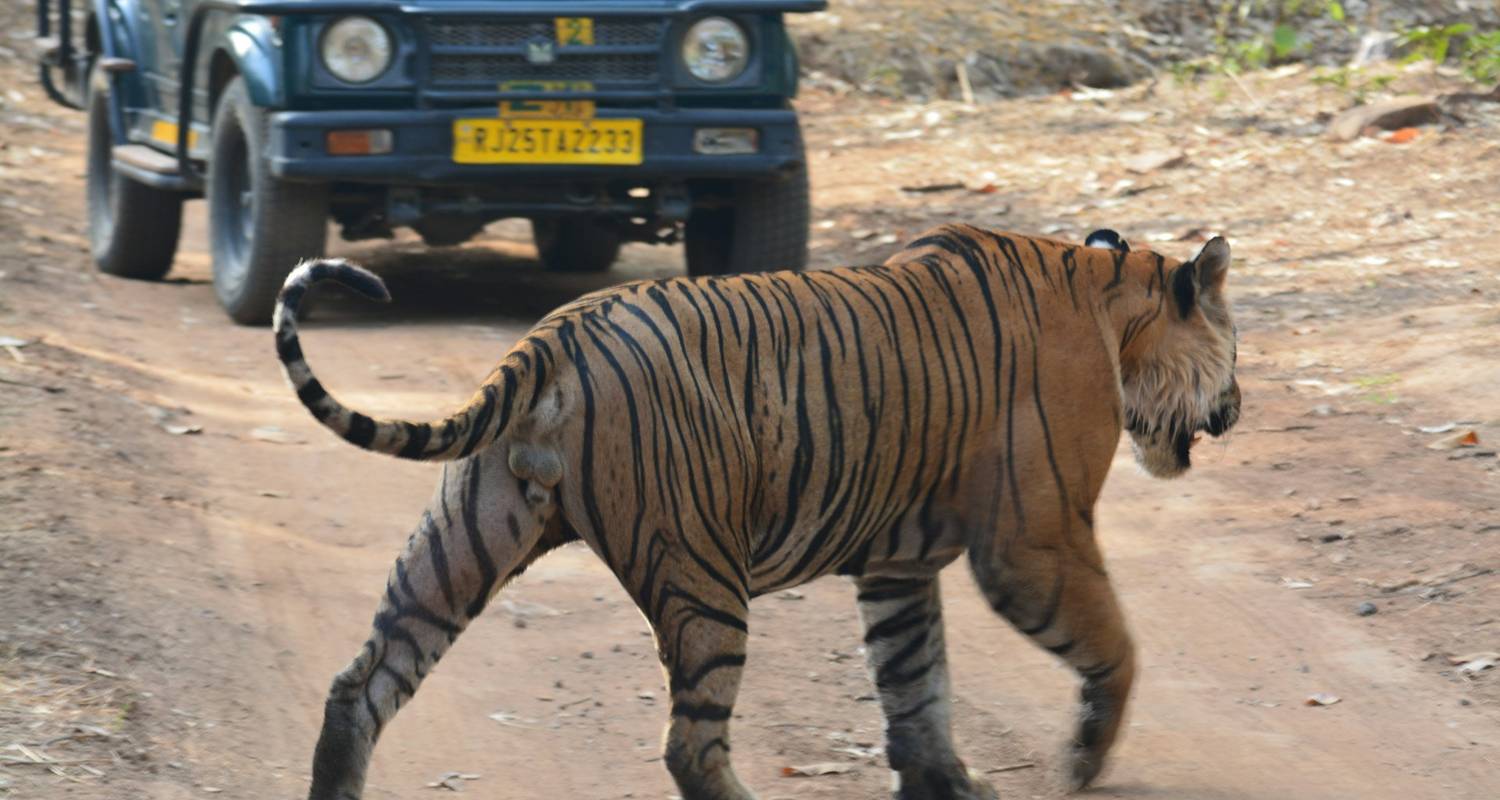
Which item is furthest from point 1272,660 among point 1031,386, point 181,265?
point 181,265

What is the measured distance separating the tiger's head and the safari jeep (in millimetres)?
4176

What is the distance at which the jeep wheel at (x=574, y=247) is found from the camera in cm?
1048

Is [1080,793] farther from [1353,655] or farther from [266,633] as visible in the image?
[266,633]

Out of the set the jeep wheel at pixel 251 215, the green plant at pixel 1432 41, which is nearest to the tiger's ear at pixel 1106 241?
the jeep wheel at pixel 251 215

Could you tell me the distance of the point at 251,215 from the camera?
8742 millimetres

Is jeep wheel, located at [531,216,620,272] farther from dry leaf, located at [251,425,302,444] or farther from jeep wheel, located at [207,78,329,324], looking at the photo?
dry leaf, located at [251,425,302,444]

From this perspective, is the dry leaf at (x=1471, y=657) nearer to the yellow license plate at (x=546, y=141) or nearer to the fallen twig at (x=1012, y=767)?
the fallen twig at (x=1012, y=767)

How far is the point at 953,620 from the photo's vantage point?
5.58 meters

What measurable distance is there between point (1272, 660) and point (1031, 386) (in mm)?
1475

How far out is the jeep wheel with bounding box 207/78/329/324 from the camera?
848 centimetres

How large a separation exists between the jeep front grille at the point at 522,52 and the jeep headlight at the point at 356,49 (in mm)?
208

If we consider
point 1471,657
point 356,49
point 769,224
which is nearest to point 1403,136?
point 769,224

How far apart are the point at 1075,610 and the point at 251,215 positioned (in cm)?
565

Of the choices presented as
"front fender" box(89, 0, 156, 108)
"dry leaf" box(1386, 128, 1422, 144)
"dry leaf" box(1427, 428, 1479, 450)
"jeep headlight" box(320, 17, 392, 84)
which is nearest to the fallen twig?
"dry leaf" box(1427, 428, 1479, 450)
